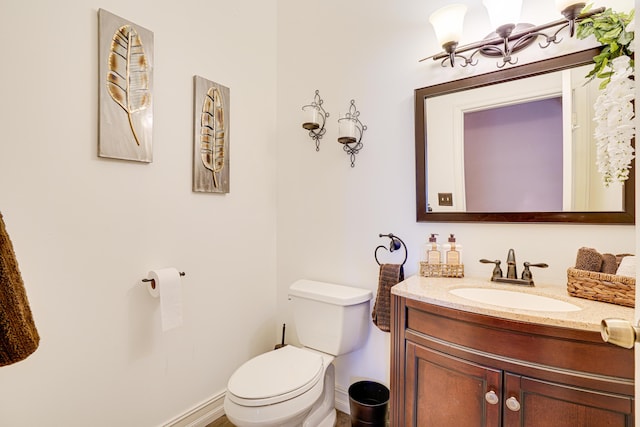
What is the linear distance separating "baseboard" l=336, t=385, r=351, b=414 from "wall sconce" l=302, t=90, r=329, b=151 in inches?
57.9

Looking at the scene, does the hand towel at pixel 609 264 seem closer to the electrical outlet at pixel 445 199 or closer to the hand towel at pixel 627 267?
the hand towel at pixel 627 267

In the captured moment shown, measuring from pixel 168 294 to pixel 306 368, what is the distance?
2.38 feet

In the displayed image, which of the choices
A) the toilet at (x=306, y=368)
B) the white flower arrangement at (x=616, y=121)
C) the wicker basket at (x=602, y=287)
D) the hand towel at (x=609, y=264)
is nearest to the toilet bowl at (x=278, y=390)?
the toilet at (x=306, y=368)


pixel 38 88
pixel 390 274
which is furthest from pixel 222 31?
pixel 390 274

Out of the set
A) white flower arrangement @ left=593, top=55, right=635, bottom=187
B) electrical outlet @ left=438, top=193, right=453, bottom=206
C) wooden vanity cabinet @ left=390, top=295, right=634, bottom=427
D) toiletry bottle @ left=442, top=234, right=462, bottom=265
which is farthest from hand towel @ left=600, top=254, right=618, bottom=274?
electrical outlet @ left=438, top=193, right=453, bottom=206

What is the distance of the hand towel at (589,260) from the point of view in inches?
43.3

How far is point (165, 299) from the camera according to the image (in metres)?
1.43

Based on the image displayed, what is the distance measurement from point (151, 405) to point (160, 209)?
0.94m

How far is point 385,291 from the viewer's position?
1.56 m

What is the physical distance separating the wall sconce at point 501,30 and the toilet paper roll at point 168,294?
164 centimetres

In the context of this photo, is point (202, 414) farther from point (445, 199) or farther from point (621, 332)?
point (621, 332)

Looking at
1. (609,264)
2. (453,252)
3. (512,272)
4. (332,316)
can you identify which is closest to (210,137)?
(332,316)

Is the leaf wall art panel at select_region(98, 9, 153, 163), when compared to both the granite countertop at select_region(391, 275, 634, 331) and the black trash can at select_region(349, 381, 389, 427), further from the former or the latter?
the black trash can at select_region(349, 381, 389, 427)

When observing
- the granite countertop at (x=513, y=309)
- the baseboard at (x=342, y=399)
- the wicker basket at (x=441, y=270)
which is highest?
the wicker basket at (x=441, y=270)
